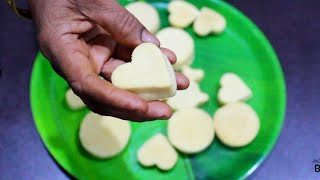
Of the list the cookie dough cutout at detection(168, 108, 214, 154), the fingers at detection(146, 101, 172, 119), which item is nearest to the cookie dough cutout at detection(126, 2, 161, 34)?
the cookie dough cutout at detection(168, 108, 214, 154)

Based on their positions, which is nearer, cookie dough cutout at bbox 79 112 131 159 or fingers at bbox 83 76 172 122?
fingers at bbox 83 76 172 122

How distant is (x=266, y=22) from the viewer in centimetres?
114

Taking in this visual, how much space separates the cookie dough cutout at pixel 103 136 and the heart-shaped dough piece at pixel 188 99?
0.13 metres

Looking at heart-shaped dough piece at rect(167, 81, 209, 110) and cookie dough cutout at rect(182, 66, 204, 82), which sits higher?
cookie dough cutout at rect(182, 66, 204, 82)

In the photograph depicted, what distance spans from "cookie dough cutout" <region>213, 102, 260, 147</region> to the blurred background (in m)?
0.10

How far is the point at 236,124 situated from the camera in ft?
2.95

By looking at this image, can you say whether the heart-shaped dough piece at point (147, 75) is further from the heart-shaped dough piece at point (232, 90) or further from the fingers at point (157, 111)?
the heart-shaped dough piece at point (232, 90)

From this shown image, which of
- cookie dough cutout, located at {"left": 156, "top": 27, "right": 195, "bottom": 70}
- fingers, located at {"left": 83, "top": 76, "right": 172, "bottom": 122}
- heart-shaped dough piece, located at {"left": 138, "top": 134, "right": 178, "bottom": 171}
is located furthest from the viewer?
cookie dough cutout, located at {"left": 156, "top": 27, "right": 195, "bottom": 70}

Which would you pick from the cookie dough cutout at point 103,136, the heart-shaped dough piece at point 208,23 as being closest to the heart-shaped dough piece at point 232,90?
the heart-shaped dough piece at point 208,23

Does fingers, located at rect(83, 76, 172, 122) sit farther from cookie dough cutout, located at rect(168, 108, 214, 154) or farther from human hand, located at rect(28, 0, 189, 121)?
cookie dough cutout, located at rect(168, 108, 214, 154)

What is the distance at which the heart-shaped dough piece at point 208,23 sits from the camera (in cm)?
103

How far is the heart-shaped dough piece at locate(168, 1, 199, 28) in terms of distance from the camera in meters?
1.04

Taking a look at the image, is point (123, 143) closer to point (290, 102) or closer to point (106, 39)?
point (106, 39)

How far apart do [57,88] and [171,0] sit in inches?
15.4
